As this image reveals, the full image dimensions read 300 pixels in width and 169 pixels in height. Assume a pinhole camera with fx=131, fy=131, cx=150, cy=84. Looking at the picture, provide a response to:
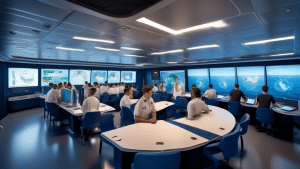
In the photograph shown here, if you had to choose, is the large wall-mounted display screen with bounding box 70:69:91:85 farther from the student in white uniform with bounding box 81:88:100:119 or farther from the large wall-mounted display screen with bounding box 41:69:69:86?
the student in white uniform with bounding box 81:88:100:119

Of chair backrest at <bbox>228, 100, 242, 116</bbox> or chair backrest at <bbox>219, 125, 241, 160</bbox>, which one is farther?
chair backrest at <bbox>228, 100, 242, 116</bbox>

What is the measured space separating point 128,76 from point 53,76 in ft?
19.9

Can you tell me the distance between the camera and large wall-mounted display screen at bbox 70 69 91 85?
935 cm

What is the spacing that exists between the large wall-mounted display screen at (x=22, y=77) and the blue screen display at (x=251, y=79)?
38.9 feet

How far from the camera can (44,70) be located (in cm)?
815

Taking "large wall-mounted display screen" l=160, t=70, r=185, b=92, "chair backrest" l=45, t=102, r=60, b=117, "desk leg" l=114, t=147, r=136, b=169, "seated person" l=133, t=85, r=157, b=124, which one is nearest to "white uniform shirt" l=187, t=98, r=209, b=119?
"seated person" l=133, t=85, r=157, b=124

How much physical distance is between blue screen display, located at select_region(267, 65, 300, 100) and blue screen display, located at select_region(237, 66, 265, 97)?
0.31 m

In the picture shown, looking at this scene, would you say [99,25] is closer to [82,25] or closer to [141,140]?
[82,25]

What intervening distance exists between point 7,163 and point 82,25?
3.24 metres

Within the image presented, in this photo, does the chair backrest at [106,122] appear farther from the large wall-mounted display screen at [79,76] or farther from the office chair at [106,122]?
the large wall-mounted display screen at [79,76]

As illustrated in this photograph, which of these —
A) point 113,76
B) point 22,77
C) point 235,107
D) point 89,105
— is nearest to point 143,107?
point 89,105

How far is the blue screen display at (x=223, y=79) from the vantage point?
25.0ft

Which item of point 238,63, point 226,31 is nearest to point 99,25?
point 226,31

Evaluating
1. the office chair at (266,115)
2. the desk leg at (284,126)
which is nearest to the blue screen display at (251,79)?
the desk leg at (284,126)
